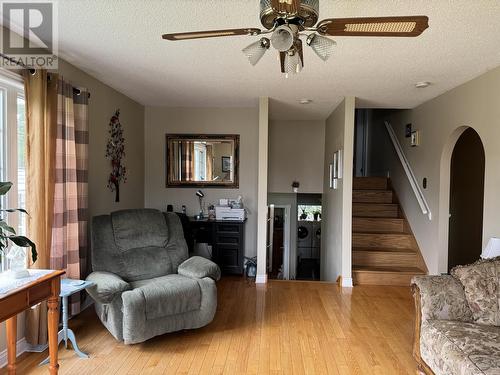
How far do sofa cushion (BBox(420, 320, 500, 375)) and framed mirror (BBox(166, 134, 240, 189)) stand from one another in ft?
10.9

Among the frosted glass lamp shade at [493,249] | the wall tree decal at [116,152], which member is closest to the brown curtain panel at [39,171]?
the wall tree decal at [116,152]

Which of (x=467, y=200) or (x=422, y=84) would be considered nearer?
(x=422, y=84)

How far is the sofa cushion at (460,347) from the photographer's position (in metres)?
1.71

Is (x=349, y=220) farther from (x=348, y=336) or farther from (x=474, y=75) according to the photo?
(x=474, y=75)

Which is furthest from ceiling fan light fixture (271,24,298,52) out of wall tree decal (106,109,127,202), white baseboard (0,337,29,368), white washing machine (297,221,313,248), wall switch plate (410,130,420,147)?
white washing machine (297,221,313,248)

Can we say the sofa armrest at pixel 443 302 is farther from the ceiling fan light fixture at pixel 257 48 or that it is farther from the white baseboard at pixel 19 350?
the white baseboard at pixel 19 350

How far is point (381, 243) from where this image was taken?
490 centimetres

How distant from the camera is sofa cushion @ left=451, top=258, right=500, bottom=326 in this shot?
2166 millimetres

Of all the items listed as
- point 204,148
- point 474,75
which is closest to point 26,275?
point 204,148

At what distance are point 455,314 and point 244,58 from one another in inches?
98.9

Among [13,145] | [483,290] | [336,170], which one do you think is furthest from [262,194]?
[13,145]

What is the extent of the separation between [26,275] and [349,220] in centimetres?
343

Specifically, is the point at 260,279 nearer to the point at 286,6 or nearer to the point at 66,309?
the point at 66,309

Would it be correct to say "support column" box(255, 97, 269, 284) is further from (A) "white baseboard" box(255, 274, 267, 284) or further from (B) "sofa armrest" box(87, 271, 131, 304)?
(B) "sofa armrest" box(87, 271, 131, 304)
